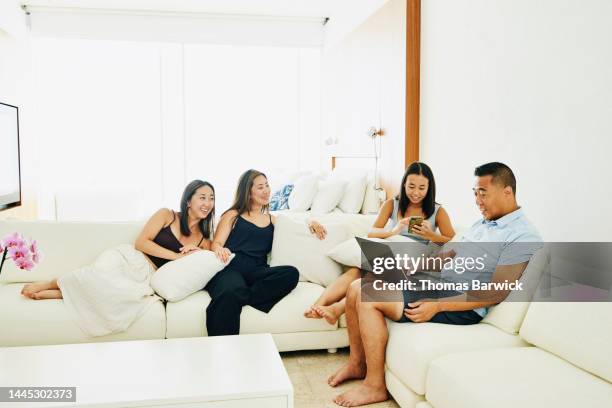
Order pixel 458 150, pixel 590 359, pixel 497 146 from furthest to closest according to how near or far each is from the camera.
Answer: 1. pixel 458 150
2. pixel 497 146
3. pixel 590 359


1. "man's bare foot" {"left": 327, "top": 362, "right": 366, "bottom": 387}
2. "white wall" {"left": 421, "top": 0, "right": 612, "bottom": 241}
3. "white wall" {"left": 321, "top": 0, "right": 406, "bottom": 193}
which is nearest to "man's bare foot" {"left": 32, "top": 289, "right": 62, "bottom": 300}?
"man's bare foot" {"left": 327, "top": 362, "right": 366, "bottom": 387}

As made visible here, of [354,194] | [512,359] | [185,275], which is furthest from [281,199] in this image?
[512,359]

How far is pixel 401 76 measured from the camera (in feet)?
14.1

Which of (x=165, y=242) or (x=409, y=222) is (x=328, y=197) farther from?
(x=165, y=242)

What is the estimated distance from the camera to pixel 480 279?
92.6 inches

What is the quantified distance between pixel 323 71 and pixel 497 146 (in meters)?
4.55

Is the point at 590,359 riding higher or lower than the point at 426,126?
lower

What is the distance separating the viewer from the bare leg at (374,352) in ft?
7.68

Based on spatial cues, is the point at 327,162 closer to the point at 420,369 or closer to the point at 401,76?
the point at 401,76

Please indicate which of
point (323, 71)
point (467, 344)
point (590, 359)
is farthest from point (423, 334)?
point (323, 71)

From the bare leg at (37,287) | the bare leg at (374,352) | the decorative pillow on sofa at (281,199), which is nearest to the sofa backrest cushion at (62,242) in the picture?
the bare leg at (37,287)

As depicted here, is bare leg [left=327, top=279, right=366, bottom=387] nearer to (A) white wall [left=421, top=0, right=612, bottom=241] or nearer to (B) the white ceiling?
(A) white wall [left=421, top=0, right=612, bottom=241]

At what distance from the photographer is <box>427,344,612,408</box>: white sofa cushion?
1.57m

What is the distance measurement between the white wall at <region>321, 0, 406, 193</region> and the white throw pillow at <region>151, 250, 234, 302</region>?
82.3 inches
